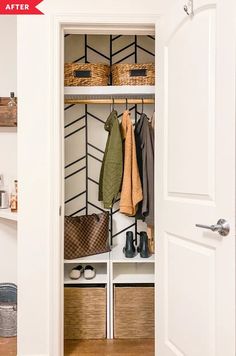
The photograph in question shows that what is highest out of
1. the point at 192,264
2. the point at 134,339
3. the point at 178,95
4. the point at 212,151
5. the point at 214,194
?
the point at 178,95

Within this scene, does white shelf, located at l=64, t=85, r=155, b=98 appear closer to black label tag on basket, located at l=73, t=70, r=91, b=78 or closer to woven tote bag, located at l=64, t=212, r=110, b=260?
black label tag on basket, located at l=73, t=70, r=91, b=78

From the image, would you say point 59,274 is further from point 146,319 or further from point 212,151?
point 212,151

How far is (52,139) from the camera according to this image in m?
2.11

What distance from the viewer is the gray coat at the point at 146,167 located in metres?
2.49

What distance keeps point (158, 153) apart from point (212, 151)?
0.51 meters

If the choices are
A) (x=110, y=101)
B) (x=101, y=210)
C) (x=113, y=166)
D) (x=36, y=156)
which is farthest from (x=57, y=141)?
(x=101, y=210)

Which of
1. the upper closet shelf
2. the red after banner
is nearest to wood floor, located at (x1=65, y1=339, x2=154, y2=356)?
the upper closet shelf

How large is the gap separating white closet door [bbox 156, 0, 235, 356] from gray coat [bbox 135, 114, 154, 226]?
0.43m

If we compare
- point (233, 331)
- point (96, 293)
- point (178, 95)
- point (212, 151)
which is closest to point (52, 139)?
point (178, 95)

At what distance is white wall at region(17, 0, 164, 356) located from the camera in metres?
2.09

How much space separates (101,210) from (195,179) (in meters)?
1.40

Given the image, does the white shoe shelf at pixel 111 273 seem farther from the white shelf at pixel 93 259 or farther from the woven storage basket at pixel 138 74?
the woven storage basket at pixel 138 74

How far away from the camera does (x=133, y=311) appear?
2.49 meters

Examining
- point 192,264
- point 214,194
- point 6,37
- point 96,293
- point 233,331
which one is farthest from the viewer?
point 6,37
